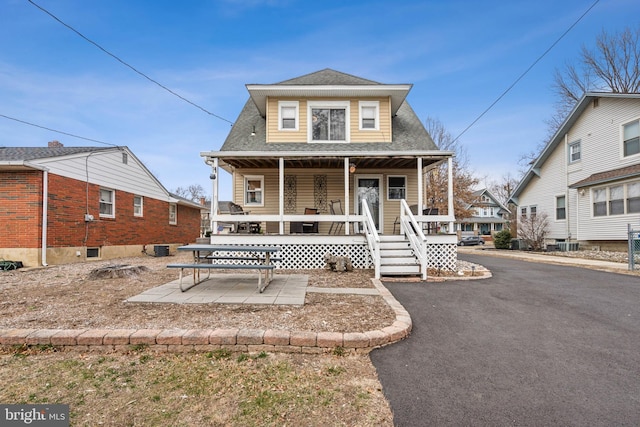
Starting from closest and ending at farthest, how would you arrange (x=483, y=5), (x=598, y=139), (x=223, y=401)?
(x=223, y=401), (x=483, y=5), (x=598, y=139)

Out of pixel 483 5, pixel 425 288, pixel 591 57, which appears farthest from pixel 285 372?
pixel 591 57

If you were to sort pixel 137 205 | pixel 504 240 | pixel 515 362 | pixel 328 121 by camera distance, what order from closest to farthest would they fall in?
pixel 515 362 < pixel 328 121 < pixel 137 205 < pixel 504 240

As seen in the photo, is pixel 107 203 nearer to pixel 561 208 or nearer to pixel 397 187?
pixel 397 187

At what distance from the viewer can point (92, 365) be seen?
114 inches

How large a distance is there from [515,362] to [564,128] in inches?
740

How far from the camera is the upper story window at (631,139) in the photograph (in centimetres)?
1318

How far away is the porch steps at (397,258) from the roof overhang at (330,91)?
5.57m

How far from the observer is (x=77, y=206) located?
1102 centimetres

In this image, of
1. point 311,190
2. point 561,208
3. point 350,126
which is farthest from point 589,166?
point 311,190

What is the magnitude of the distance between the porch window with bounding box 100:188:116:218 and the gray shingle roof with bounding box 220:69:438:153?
5.71 m

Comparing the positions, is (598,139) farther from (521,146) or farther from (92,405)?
(92,405)

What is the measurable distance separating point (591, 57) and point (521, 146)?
8543 mm

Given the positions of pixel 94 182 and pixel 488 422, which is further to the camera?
pixel 94 182

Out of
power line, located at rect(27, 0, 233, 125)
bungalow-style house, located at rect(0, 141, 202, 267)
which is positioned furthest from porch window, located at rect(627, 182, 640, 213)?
bungalow-style house, located at rect(0, 141, 202, 267)
